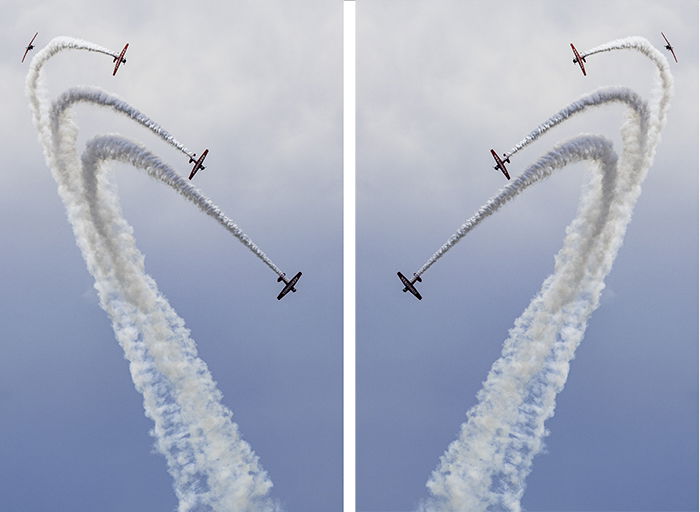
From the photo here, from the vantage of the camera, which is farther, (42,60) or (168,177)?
(42,60)

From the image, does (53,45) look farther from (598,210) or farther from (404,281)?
(598,210)

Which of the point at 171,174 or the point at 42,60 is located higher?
the point at 42,60

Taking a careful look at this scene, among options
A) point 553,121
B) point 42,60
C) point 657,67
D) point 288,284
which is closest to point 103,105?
point 42,60

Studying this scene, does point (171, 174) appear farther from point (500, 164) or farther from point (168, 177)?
point (500, 164)

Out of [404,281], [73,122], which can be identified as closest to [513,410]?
[404,281]

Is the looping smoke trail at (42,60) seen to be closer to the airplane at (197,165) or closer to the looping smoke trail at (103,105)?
the looping smoke trail at (103,105)

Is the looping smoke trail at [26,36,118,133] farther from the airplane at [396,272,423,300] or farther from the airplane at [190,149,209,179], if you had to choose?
the airplane at [396,272,423,300]
